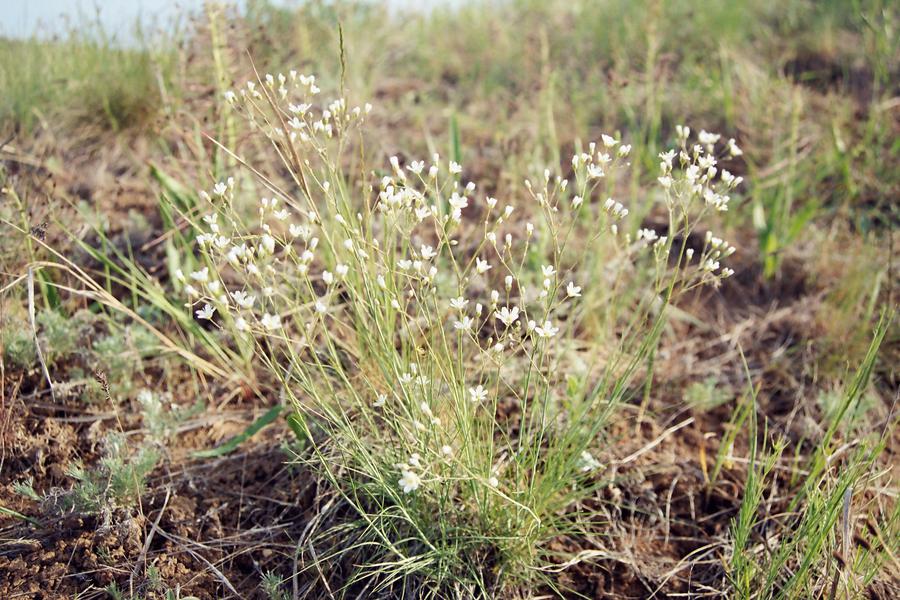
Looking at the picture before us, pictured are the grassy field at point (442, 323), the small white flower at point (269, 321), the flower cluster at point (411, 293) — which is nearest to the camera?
the small white flower at point (269, 321)

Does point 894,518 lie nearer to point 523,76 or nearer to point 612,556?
point 612,556

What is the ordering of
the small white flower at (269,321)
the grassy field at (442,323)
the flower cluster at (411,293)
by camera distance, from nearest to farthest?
1. the small white flower at (269,321)
2. the flower cluster at (411,293)
3. the grassy field at (442,323)

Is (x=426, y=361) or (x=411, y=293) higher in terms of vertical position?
(x=411, y=293)

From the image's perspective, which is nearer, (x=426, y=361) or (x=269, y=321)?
(x=269, y=321)

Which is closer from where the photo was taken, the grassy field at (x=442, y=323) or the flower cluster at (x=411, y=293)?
the flower cluster at (x=411, y=293)

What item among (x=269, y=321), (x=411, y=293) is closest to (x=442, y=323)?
(x=411, y=293)

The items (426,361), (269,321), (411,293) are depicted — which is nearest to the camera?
(269,321)

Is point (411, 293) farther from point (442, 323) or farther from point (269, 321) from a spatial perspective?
point (442, 323)

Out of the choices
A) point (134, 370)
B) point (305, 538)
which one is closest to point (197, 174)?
point (134, 370)
